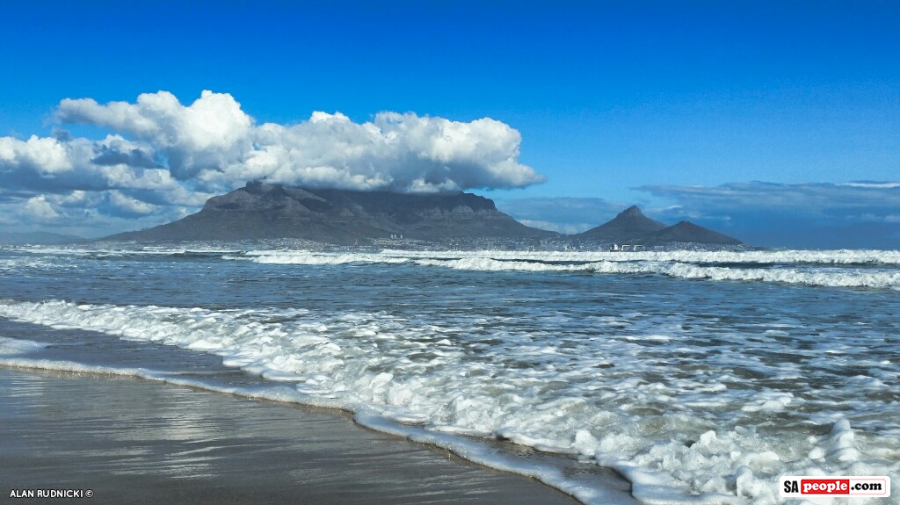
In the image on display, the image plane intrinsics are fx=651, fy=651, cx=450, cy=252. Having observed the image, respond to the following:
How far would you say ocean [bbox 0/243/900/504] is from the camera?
4.52m

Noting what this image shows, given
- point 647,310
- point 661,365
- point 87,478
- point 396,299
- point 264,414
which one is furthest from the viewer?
point 396,299

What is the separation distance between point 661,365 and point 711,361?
27.0 inches

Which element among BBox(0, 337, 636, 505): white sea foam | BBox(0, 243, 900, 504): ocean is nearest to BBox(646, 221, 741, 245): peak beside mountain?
BBox(0, 243, 900, 504): ocean

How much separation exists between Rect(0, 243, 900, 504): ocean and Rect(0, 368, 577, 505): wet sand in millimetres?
337

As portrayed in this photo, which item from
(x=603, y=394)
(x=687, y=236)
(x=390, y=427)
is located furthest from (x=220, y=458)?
(x=687, y=236)

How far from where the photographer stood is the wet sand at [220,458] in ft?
12.9

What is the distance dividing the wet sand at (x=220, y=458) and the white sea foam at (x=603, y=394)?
404 millimetres

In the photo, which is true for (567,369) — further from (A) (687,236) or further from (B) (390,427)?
(A) (687,236)

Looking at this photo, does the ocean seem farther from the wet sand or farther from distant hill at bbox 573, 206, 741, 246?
distant hill at bbox 573, 206, 741, 246

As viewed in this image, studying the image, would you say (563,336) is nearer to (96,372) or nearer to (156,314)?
(96,372)

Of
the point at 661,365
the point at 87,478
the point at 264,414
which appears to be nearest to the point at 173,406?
the point at 264,414

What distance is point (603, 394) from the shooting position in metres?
6.10

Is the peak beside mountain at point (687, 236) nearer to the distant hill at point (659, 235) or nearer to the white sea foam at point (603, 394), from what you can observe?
the distant hill at point (659, 235)

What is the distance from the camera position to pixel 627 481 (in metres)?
4.22
